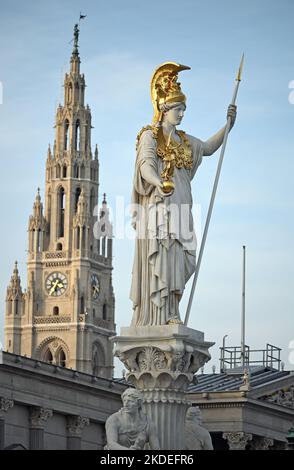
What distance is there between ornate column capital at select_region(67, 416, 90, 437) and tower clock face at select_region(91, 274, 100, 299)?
101m

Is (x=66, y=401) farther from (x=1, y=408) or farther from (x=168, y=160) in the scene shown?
(x=168, y=160)

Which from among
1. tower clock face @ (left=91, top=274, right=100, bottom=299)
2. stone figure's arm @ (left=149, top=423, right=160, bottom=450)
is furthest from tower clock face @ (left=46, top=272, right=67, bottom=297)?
stone figure's arm @ (left=149, top=423, right=160, bottom=450)

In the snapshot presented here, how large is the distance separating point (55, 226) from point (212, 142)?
159 meters

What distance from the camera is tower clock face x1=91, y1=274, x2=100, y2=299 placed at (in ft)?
591

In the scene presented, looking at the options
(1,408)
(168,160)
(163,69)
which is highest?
(1,408)

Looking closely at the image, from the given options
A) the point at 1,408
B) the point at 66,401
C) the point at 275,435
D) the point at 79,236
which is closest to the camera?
the point at 1,408

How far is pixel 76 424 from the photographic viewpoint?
7819cm

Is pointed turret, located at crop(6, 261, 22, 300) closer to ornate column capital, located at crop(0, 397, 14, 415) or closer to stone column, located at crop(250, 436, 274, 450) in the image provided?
stone column, located at crop(250, 436, 274, 450)

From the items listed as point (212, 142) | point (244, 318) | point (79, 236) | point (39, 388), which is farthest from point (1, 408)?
point (79, 236)

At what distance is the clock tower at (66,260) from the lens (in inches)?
6929

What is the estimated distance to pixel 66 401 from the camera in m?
77.9

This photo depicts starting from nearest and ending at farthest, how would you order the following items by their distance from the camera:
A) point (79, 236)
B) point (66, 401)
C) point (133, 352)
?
point (133, 352) < point (66, 401) < point (79, 236)

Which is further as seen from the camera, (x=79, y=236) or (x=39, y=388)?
(x=79, y=236)

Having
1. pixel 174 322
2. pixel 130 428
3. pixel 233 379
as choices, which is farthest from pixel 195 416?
pixel 233 379
